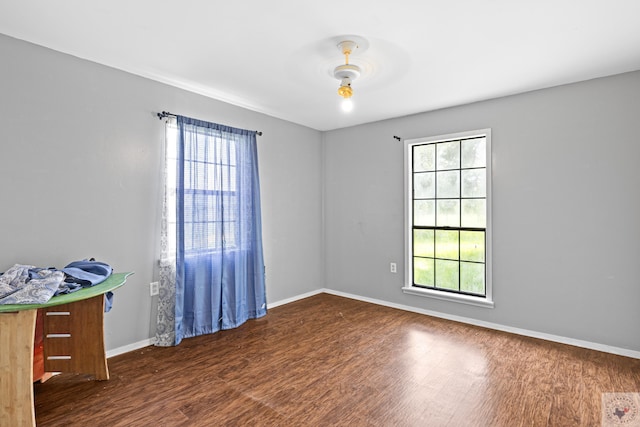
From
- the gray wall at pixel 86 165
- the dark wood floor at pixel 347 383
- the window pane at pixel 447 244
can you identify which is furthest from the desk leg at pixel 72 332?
the window pane at pixel 447 244

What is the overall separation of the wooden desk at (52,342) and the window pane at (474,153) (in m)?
3.69

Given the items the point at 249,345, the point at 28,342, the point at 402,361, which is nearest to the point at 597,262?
the point at 402,361

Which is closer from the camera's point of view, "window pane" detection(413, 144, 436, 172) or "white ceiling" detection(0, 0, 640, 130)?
"white ceiling" detection(0, 0, 640, 130)

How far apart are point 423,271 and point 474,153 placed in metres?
1.57

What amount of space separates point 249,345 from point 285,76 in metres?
2.58

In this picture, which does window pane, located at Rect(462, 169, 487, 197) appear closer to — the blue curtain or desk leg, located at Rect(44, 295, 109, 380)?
the blue curtain

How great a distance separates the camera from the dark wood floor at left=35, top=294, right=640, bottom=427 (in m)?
2.05

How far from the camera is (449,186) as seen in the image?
13.1ft

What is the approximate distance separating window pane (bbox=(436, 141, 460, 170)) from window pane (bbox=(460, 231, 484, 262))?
83 centimetres

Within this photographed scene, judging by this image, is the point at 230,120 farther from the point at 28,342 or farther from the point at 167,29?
the point at 28,342

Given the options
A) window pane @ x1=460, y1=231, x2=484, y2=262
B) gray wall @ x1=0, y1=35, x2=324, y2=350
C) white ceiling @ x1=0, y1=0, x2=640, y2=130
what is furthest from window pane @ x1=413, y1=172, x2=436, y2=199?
gray wall @ x1=0, y1=35, x2=324, y2=350

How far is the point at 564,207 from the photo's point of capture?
3.18 m

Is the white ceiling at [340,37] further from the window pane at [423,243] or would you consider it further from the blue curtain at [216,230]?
the window pane at [423,243]

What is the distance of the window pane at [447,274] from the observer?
12.9ft
